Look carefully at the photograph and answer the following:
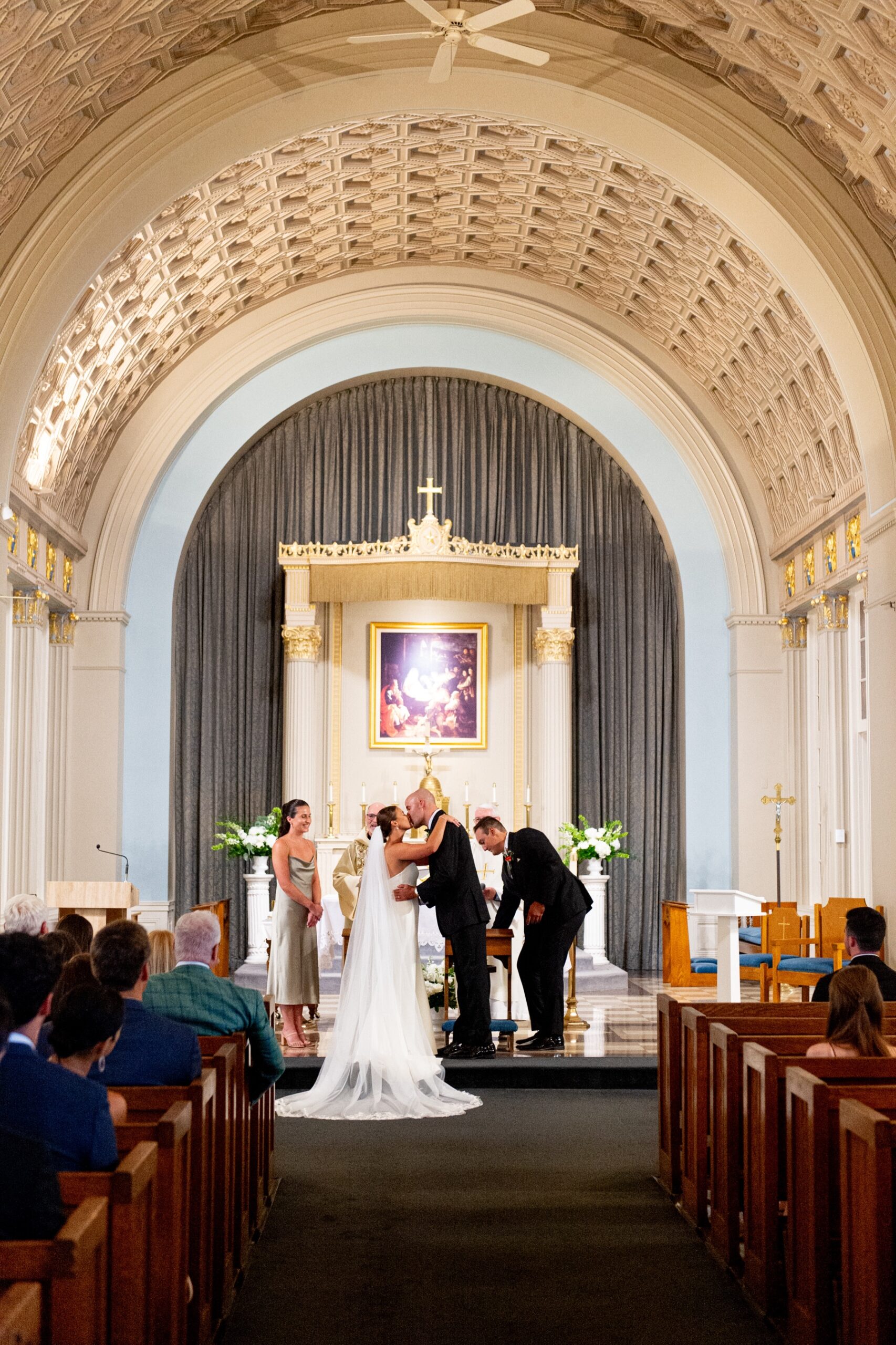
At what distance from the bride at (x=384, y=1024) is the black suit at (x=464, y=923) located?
403mm

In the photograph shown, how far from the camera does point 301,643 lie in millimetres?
15828

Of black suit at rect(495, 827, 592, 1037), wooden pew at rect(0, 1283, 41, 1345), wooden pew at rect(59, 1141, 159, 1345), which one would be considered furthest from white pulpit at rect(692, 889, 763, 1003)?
wooden pew at rect(0, 1283, 41, 1345)

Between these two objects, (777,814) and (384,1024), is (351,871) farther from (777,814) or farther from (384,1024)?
(777,814)

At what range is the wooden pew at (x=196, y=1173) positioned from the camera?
394 cm

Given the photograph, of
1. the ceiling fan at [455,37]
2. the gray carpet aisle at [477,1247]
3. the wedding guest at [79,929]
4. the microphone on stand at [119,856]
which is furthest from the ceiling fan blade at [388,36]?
the microphone on stand at [119,856]

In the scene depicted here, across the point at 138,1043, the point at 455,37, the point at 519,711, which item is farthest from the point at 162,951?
the point at 519,711

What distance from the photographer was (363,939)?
8297 millimetres

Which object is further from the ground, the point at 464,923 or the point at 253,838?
the point at 253,838

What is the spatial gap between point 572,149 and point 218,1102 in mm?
10327

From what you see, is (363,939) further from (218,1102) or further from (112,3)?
→ (112,3)

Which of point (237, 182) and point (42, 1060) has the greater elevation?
point (237, 182)

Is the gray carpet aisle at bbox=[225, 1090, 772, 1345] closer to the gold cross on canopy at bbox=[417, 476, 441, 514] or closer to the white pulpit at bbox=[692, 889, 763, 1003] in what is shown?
the white pulpit at bbox=[692, 889, 763, 1003]

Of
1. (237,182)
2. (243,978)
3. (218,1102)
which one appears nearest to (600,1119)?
(218,1102)

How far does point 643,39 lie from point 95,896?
8.11 m
